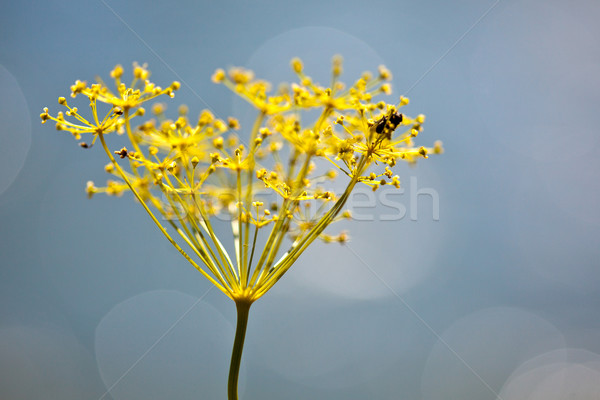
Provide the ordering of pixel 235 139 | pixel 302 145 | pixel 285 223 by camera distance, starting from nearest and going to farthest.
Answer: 1. pixel 302 145
2. pixel 285 223
3. pixel 235 139

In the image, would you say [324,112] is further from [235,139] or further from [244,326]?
[244,326]

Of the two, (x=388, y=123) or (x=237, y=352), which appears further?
(x=388, y=123)

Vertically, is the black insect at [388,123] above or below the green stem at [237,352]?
above

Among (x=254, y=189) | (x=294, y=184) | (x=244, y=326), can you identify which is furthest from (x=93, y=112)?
(x=244, y=326)

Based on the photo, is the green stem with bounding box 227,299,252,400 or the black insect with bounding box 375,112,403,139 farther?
the black insect with bounding box 375,112,403,139

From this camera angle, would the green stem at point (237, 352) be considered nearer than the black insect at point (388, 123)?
Yes

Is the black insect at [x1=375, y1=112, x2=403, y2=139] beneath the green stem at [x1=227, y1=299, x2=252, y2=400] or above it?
above

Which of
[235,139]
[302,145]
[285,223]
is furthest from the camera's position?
[235,139]

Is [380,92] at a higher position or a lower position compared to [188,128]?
higher

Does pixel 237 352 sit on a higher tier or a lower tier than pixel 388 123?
lower

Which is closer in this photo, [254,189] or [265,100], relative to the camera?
[265,100]

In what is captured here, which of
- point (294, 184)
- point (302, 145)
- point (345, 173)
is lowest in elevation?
point (294, 184)
